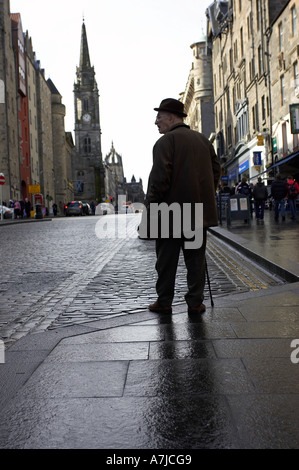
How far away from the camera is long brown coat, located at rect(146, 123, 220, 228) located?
195 inches

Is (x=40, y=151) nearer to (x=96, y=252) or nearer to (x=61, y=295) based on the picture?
(x=96, y=252)

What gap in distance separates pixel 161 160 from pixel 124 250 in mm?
8082

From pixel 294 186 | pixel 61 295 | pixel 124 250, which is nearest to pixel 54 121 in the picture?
pixel 294 186

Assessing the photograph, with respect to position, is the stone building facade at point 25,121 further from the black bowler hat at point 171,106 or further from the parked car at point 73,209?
the black bowler hat at point 171,106

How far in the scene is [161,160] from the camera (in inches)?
194

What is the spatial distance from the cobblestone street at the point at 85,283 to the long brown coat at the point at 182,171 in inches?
49.3

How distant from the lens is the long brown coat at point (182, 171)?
16.3 feet

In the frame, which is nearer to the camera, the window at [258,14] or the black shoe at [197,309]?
the black shoe at [197,309]

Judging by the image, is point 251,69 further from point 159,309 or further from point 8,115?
point 159,309

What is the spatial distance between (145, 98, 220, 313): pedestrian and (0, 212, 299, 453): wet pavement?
0.28 m

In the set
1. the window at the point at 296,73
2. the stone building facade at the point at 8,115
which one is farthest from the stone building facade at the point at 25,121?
the window at the point at 296,73

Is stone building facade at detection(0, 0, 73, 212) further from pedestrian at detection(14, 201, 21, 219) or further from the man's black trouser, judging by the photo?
the man's black trouser

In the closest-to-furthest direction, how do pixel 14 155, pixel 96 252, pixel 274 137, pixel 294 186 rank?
pixel 96 252 < pixel 294 186 < pixel 274 137 < pixel 14 155

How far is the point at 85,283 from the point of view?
7.76 metres
